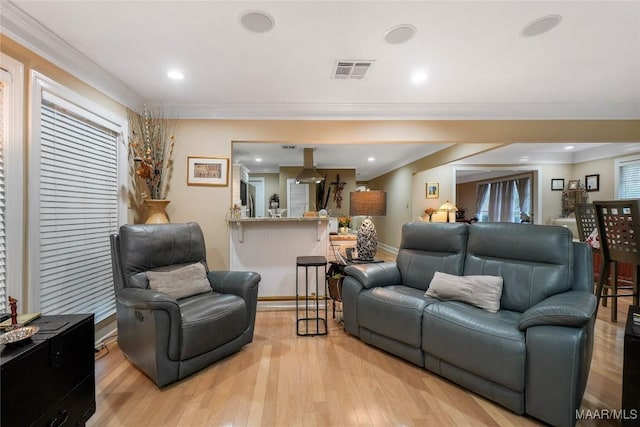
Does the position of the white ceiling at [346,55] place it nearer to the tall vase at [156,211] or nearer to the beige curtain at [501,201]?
the tall vase at [156,211]

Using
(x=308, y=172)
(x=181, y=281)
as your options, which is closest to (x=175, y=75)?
(x=181, y=281)

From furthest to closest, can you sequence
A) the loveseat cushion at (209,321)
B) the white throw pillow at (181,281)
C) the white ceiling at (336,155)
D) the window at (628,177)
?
the white ceiling at (336,155), the window at (628,177), the white throw pillow at (181,281), the loveseat cushion at (209,321)

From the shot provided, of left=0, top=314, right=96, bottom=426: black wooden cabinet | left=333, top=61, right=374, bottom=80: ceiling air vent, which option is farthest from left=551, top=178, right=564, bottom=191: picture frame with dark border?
left=0, top=314, right=96, bottom=426: black wooden cabinet

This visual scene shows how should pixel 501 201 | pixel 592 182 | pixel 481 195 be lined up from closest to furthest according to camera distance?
pixel 592 182, pixel 501 201, pixel 481 195

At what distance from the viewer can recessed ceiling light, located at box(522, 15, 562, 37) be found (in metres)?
1.80

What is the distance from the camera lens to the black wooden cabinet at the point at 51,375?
117 cm

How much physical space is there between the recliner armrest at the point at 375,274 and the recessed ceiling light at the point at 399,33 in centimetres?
192

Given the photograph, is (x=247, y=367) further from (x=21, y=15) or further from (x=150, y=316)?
(x=21, y=15)

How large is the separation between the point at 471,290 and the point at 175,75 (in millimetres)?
3131

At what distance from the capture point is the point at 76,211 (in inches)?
91.8

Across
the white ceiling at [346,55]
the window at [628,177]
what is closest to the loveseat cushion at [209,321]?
the white ceiling at [346,55]

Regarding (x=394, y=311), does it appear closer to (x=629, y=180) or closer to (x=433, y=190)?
(x=433, y=190)

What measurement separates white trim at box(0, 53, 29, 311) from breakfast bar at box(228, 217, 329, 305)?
1.91 meters

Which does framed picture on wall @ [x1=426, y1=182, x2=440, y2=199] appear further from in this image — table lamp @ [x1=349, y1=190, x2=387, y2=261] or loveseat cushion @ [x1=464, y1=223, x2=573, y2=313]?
loveseat cushion @ [x1=464, y1=223, x2=573, y2=313]
